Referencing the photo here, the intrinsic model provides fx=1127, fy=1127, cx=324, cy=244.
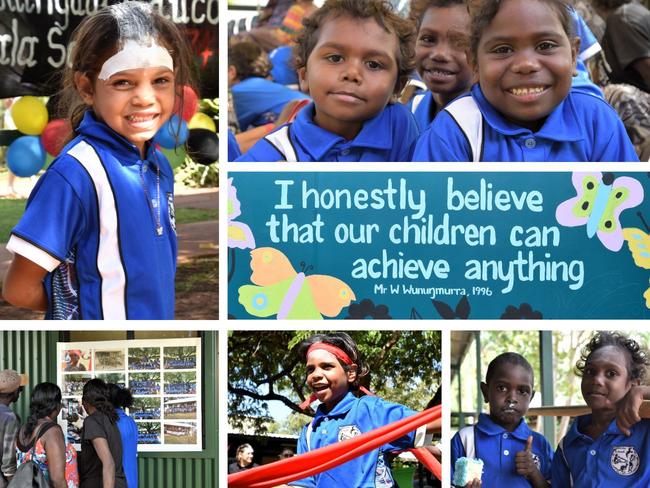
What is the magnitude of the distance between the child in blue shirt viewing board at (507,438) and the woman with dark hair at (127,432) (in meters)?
1.44

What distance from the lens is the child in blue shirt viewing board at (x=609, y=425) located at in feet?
16.1

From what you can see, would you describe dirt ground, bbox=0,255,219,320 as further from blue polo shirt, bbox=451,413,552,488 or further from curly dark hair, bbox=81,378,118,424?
blue polo shirt, bbox=451,413,552,488

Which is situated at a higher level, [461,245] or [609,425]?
[461,245]

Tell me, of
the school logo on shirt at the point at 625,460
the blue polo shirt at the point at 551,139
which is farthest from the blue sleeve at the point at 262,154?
the school logo on shirt at the point at 625,460

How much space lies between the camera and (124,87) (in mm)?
4867

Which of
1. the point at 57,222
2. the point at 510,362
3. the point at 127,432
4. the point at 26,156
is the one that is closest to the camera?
the point at 57,222

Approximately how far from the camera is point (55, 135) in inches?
194

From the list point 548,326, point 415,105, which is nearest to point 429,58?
point 415,105

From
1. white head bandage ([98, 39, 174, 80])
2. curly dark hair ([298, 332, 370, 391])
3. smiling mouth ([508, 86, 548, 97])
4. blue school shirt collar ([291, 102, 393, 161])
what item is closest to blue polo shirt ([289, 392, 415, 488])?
curly dark hair ([298, 332, 370, 391])

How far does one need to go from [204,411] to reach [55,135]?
1.41m

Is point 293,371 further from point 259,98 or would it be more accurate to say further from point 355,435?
point 259,98

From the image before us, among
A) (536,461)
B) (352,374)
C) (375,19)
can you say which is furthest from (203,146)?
(536,461)

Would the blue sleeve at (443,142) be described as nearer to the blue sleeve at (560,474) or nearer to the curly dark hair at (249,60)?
the curly dark hair at (249,60)

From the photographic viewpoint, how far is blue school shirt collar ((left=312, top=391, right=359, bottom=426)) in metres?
4.97
